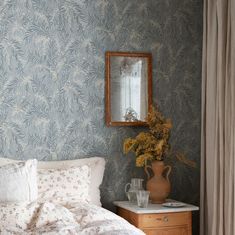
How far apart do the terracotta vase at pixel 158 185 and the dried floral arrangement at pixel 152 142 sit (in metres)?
0.07

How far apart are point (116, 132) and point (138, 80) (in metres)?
0.49

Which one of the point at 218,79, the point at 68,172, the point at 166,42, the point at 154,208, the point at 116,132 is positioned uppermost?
the point at 166,42

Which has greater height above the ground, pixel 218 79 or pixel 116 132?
pixel 218 79

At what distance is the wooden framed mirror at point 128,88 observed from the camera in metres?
4.58

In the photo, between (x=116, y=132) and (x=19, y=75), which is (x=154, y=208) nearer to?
→ (x=116, y=132)

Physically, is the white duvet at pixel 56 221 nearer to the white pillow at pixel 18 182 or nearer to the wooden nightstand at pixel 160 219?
the white pillow at pixel 18 182

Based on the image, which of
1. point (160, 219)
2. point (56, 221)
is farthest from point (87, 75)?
point (56, 221)

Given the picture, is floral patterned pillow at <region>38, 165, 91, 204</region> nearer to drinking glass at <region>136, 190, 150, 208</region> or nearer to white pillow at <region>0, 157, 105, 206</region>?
white pillow at <region>0, 157, 105, 206</region>

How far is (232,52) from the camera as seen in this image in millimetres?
4051

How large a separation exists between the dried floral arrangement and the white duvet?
2.64ft

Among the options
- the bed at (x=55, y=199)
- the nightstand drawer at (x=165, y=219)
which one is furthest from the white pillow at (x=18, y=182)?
the nightstand drawer at (x=165, y=219)

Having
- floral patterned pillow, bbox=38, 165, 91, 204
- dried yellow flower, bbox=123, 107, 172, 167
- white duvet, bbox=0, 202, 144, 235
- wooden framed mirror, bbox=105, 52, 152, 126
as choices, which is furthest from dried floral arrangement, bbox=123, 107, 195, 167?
white duvet, bbox=0, 202, 144, 235

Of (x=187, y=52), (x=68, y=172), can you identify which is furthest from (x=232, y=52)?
(x=68, y=172)

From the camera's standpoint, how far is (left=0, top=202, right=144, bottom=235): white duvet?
10.6 feet
